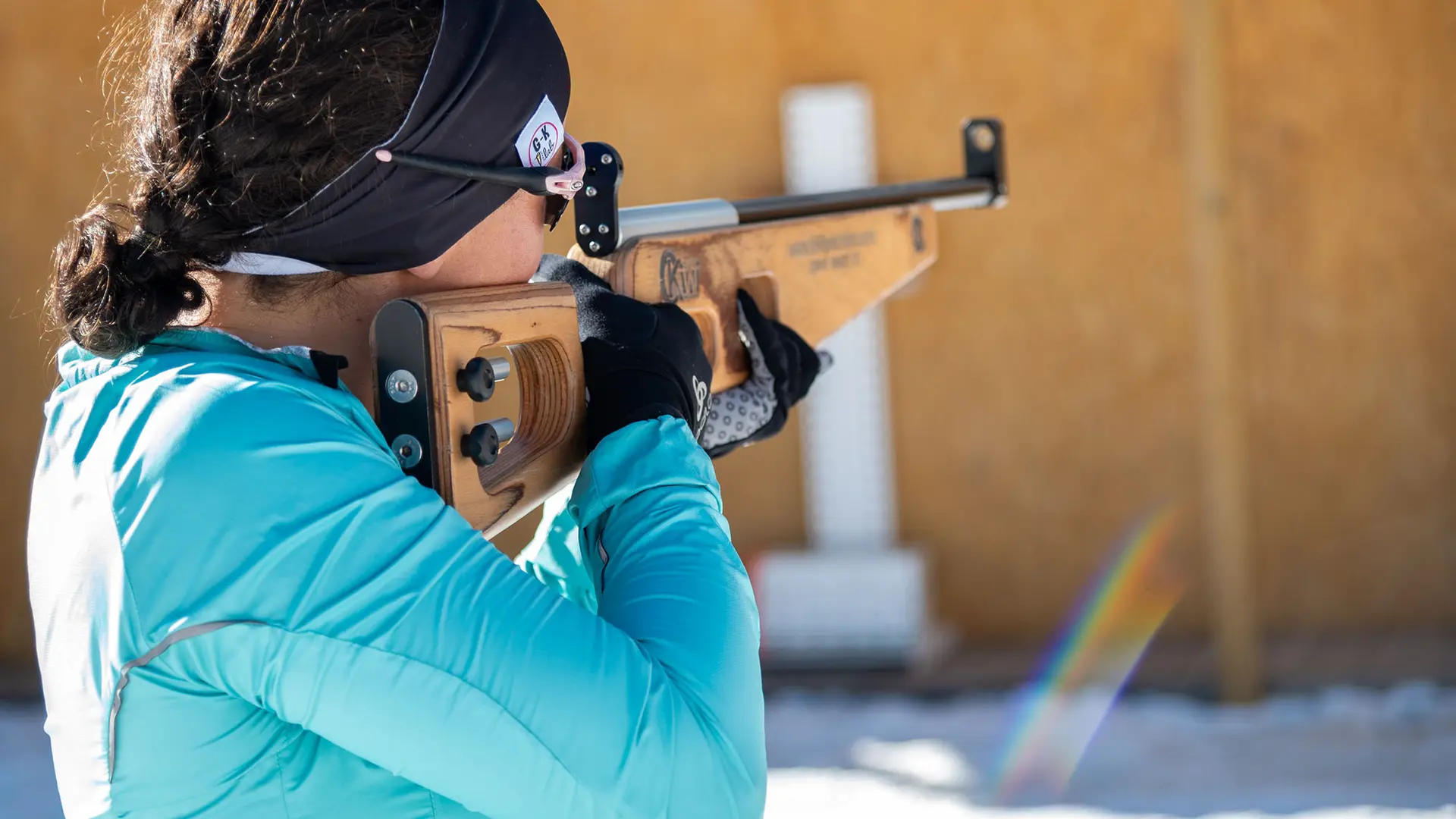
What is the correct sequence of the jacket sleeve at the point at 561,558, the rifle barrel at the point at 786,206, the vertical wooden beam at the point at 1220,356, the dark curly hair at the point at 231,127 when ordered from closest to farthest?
1. the dark curly hair at the point at 231,127
2. the jacket sleeve at the point at 561,558
3. the rifle barrel at the point at 786,206
4. the vertical wooden beam at the point at 1220,356

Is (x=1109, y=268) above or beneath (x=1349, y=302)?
above

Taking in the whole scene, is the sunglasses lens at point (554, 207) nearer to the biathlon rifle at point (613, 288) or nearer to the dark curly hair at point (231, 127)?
the biathlon rifle at point (613, 288)

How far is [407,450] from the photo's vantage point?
47.6 inches

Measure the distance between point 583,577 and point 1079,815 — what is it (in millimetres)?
2585

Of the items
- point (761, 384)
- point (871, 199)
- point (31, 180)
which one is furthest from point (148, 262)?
point (31, 180)

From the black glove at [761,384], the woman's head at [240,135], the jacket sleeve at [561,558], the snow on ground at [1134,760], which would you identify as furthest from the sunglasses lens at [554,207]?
the snow on ground at [1134,760]

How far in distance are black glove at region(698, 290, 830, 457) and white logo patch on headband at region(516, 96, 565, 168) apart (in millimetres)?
662

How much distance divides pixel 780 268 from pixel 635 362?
2.66ft

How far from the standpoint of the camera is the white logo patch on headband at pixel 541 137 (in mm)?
1309

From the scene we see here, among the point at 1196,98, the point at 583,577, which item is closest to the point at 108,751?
the point at 583,577

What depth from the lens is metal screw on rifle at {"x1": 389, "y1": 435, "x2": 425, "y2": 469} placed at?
120cm

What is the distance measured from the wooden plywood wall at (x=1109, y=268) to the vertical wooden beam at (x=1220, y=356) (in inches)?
35.6

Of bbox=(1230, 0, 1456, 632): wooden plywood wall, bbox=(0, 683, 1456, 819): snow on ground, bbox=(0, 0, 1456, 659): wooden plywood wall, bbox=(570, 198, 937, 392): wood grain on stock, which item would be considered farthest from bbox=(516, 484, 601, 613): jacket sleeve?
bbox=(1230, 0, 1456, 632): wooden plywood wall

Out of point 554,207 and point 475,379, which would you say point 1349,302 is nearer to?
point 554,207
